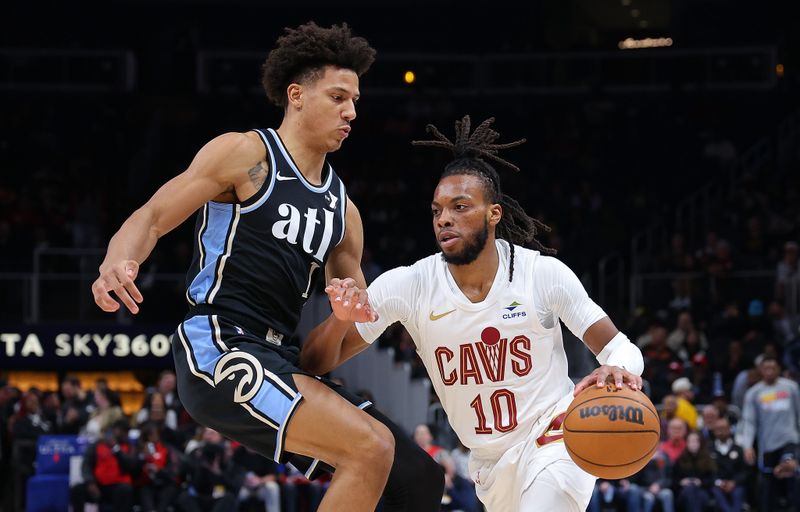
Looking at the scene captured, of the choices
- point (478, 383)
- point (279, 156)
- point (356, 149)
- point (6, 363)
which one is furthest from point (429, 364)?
point (356, 149)

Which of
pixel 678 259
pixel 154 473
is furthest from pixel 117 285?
pixel 678 259

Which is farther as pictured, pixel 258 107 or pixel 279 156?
pixel 258 107

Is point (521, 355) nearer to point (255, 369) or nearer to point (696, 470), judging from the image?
point (255, 369)

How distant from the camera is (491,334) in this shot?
249 inches

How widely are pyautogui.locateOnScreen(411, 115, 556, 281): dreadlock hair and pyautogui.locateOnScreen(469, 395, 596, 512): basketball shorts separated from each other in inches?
30.9

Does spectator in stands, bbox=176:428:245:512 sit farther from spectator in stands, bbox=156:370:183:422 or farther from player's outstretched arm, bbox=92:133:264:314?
player's outstretched arm, bbox=92:133:264:314

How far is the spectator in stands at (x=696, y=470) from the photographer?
1400 centimetres

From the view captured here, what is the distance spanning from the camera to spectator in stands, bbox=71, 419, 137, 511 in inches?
559

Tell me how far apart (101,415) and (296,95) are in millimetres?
10383

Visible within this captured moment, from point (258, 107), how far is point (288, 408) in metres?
18.4

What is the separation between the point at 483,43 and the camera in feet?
87.6

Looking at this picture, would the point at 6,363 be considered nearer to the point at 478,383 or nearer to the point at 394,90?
the point at 394,90

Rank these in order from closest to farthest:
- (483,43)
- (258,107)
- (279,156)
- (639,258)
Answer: (279,156), (639,258), (258,107), (483,43)

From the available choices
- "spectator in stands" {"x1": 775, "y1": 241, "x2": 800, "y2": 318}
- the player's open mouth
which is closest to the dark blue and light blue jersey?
the player's open mouth
